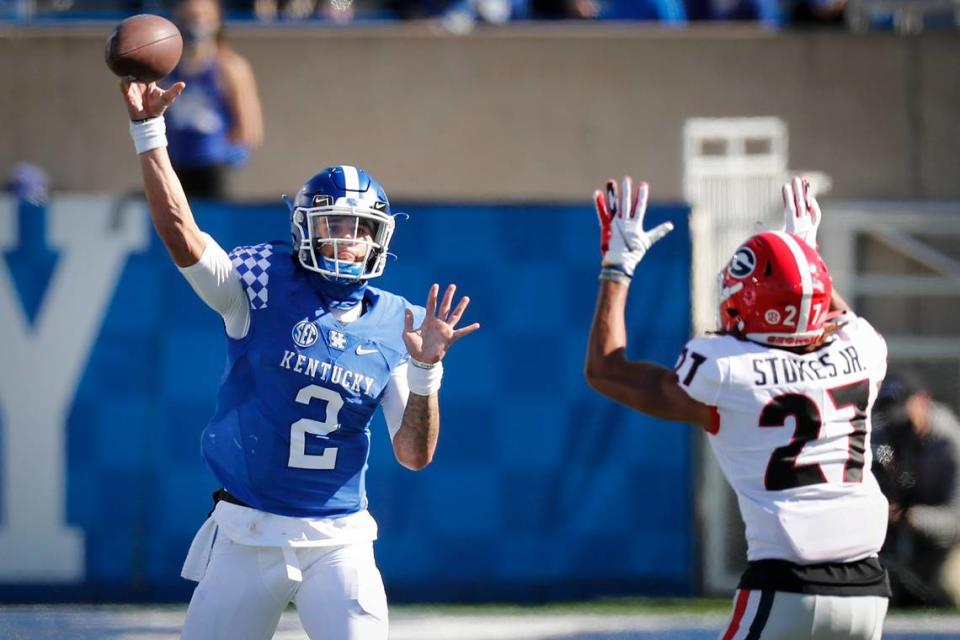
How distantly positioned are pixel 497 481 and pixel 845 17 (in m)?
3.76

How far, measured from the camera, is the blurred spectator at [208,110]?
7785 millimetres


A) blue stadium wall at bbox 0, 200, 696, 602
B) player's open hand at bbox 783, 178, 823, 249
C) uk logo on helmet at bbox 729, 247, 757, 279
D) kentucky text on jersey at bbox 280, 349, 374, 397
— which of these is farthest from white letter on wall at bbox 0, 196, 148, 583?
uk logo on helmet at bbox 729, 247, 757, 279

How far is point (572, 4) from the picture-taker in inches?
361

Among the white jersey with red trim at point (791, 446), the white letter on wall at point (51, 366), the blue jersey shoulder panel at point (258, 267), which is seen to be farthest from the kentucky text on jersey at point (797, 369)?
the white letter on wall at point (51, 366)

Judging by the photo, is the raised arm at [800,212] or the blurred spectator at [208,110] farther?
the blurred spectator at [208,110]

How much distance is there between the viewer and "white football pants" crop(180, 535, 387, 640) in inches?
161

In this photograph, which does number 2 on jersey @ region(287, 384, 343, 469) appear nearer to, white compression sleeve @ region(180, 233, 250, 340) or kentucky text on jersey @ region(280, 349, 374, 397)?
kentucky text on jersey @ region(280, 349, 374, 397)

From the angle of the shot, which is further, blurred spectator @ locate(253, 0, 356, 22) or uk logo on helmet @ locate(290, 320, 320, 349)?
blurred spectator @ locate(253, 0, 356, 22)

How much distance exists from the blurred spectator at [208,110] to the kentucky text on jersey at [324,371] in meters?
3.78

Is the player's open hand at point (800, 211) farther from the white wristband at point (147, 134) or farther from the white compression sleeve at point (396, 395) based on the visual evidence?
the white wristband at point (147, 134)

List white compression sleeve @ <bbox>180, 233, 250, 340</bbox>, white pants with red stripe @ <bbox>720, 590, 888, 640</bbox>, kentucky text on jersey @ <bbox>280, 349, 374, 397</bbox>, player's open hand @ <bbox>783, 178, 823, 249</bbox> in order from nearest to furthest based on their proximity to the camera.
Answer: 1. white pants with red stripe @ <bbox>720, 590, 888, 640</bbox>
2. white compression sleeve @ <bbox>180, 233, 250, 340</bbox>
3. kentucky text on jersey @ <bbox>280, 349, 374, 397</bbox>
4. player's open hand @ <bbox>783, 178, 823, 249</bbox>

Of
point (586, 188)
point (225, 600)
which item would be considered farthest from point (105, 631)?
point (586, 188)

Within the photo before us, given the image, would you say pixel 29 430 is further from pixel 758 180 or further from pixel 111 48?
pixel 758 180

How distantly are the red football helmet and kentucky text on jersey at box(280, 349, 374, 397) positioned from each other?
1.03 m
